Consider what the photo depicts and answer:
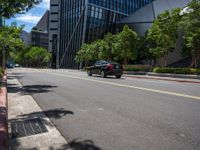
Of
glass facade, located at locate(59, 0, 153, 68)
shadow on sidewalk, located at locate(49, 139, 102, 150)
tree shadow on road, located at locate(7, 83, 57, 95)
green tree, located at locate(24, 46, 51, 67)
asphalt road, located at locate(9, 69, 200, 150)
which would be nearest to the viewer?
shadow on sidewalk, located at locate(49, 139, 102, 150)

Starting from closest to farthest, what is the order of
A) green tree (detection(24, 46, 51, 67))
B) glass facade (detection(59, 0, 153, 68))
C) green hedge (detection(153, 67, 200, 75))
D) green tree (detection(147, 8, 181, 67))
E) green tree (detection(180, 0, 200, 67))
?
green hedge (detection(153, 67, 200, 75)) → green tree (detection(180, 0, 200, 67)) → green tree (detection(147, 8, 181, 67)) → glass facade (detection(59, 0, 153, 68)) → green tree (detection(24, 46, 51, 67))

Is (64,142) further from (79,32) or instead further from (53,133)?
(79,32)

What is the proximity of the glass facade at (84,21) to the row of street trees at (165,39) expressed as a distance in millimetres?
23182

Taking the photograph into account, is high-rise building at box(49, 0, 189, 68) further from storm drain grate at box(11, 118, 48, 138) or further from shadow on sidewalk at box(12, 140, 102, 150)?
shadow on sidewalk at box(12, 140, 102, 150)

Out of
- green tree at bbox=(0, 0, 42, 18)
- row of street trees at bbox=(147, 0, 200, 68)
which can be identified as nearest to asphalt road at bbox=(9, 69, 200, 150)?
green tree at bbox=(0, 0, 42, 18)

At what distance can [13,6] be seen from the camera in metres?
14.2

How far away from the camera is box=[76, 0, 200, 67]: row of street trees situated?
114 feet

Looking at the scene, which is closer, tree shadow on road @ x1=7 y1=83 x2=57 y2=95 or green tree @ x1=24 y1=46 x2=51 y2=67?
tree shadow on road @ x1=7 y1=83 x2=57 y2=95

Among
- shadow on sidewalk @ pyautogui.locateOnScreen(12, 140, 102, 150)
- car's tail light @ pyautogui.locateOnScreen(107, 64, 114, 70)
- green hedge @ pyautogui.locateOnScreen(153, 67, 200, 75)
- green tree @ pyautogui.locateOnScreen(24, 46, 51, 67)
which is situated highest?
green tree @ pyautogui.locateOnScreen(24, 46, 51, 67)

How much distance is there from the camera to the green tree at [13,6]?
45.1 feet

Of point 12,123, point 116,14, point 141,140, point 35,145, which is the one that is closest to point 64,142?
point 35,145

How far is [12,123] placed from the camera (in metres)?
7.09

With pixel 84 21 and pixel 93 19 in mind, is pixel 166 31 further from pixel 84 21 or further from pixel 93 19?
pixel 93 19

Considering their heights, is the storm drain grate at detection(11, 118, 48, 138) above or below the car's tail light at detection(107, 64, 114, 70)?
below
